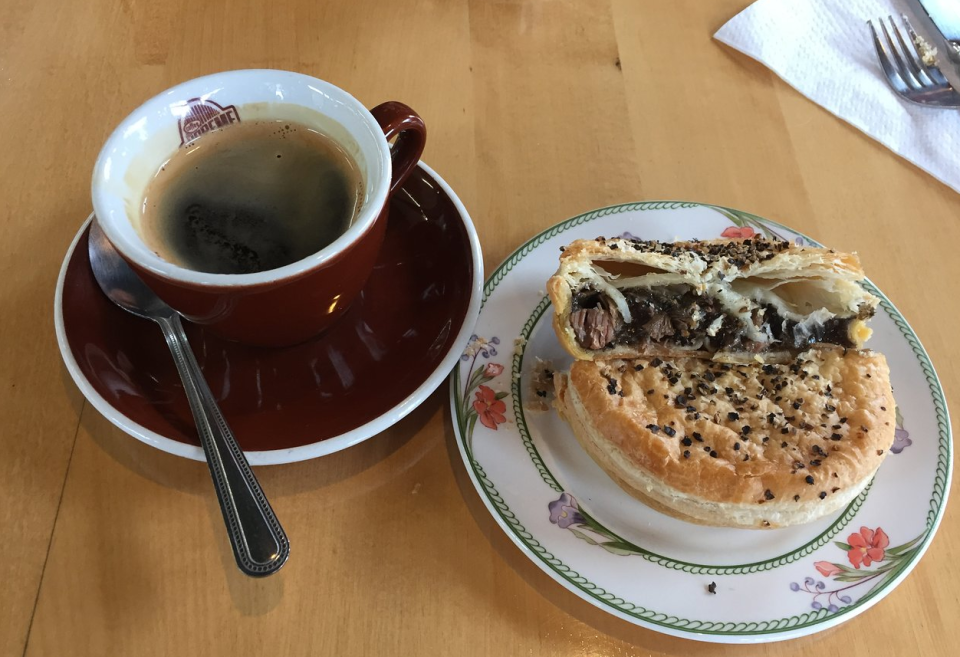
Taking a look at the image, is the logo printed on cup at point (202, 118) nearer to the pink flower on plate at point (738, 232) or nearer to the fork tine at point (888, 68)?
the pink flower on plate at point (738, 232)

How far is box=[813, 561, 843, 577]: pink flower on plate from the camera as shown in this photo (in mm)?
1038

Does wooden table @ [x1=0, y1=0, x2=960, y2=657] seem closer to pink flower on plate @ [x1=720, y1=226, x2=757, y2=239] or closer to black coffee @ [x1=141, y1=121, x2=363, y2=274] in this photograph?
pink flower on plate @ [x1=720, y1=226, x2=757, y2=239]

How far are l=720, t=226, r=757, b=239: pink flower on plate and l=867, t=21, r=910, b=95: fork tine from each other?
0.78 metres

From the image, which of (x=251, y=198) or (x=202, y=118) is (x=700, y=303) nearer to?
(x=251, y=198)

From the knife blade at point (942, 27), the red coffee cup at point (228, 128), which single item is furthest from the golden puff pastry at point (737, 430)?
the knife blade at point (942, 27)

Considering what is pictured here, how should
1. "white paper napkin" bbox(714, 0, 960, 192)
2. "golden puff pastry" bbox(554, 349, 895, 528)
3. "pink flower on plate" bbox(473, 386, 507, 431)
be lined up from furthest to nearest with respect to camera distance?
"white paper napkin" bbox(714, 0, 960, 192)
"pink flower on plate" bbox(473, 386, 507, 431)
"golden puff pastry" bbox(554, 349, 895, 528)

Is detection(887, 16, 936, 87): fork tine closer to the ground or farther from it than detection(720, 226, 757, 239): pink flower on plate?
farther from it

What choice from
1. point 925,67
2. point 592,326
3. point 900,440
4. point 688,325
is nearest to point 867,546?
point 900,440

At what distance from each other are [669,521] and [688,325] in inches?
14.4

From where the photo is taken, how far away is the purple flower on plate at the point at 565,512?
107cm

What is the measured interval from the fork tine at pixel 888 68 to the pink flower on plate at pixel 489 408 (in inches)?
58.9

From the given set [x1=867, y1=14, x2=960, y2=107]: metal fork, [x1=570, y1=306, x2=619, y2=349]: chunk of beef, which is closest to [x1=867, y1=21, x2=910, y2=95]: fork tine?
[x1=867, y1=14, x2=960, y2=107]: metal fork

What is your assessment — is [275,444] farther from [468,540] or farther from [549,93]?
[549,93]

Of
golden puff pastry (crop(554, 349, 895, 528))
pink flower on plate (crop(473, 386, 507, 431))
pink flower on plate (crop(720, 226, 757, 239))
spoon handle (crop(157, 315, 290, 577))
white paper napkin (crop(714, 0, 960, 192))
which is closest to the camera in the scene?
spoon handle (crop(157, 315, 290, 577))
